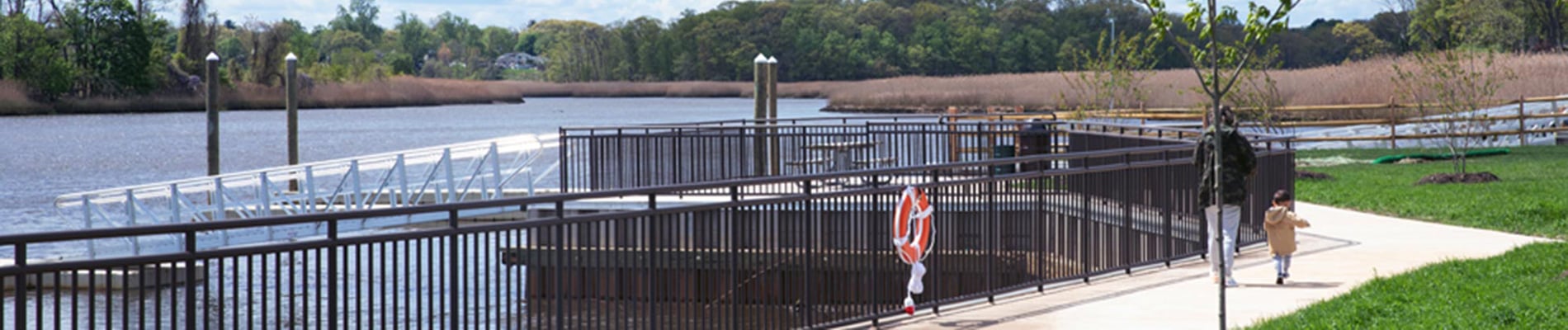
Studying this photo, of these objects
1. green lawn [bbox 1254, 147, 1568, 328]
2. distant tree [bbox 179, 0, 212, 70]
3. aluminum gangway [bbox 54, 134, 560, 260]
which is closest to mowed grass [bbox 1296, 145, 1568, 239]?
green lawn [bbox 1254, 147, 1568, 328]

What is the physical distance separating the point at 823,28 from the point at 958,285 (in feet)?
464

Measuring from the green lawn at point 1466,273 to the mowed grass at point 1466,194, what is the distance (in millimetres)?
18

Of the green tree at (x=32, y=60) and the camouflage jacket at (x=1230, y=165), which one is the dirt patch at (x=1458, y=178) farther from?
the green tree at (x=32, y=60)

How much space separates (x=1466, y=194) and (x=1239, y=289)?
31.5 ft

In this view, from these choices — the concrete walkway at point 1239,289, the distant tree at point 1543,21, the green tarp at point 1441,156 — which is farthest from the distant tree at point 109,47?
the concrete walkway at point 1239,289

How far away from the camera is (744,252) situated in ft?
32.4

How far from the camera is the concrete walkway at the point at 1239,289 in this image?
35.1 feet

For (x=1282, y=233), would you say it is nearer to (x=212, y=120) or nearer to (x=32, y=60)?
(x=212, y=120)

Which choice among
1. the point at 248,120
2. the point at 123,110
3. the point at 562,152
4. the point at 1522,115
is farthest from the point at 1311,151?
the point at 123,110

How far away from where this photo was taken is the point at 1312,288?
12141 mm

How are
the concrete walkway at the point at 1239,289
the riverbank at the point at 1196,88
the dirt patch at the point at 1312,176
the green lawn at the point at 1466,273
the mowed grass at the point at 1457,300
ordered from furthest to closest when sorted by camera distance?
the riverbank at the point at 1196,88, the dirt patch at the point at 1312,176, the concrete walkway at the point at 1239,289, the green lawn at the point at 1466,273, the mowed grass at the point at 1457,300

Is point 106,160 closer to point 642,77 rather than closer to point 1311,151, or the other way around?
point 1311,151

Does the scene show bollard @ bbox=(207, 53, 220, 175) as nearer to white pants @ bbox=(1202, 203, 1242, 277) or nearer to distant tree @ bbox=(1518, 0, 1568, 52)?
white pants @ bbox=(1202, 203, 1242, 277)

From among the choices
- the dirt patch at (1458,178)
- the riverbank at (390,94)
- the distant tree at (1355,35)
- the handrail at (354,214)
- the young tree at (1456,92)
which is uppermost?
the distant tree at (1355,35)
